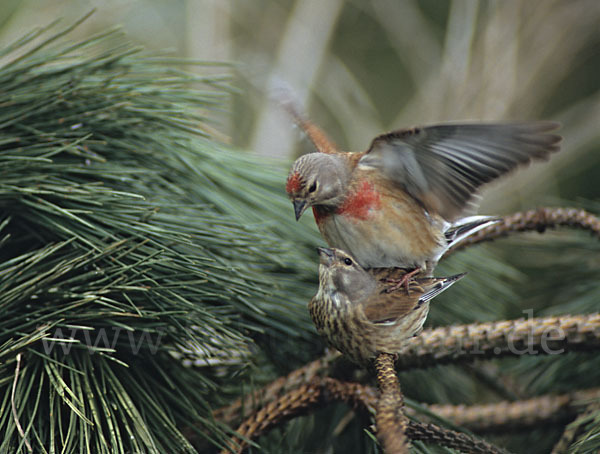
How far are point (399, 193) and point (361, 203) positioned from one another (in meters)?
0.12

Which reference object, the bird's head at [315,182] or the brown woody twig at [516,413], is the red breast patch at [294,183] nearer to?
the bird's head at [315,182]

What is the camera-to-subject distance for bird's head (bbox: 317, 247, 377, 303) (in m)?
1.33

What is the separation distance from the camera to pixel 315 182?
4.64 feet

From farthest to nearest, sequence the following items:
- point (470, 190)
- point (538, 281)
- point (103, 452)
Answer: point (538, 281)
point (470, 190)
point (103, 452)

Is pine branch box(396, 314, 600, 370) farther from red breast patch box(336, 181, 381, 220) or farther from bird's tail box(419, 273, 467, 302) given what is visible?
red breast patch box(336, 181, 381, 220)

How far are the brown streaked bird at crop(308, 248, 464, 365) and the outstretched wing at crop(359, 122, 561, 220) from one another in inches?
8.6

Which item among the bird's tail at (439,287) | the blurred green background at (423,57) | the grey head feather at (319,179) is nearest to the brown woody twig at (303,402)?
the bird's tail at (439,287)

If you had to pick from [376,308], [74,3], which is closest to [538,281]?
[376,308]

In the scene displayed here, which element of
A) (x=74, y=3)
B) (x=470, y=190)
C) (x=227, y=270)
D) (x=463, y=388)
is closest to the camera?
(x=227, y=270)

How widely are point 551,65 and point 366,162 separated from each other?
8.04 ft

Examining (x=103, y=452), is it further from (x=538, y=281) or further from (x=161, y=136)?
(x=538, y=281)

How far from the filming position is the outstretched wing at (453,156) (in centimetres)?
122

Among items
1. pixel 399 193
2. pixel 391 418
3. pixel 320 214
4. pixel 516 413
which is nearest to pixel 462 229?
pixel 399 193

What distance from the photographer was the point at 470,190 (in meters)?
1.41
